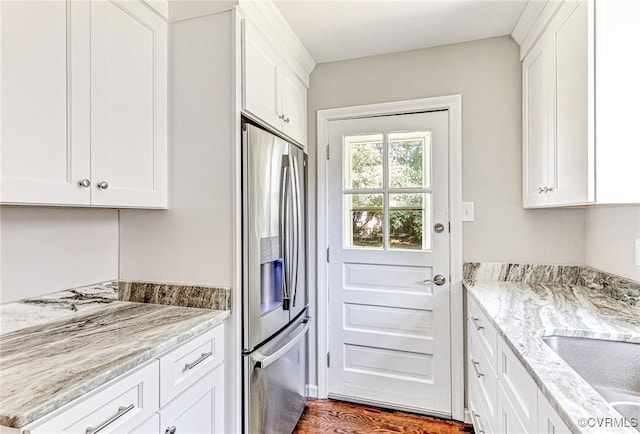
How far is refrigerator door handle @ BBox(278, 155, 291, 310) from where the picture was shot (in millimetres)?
1871

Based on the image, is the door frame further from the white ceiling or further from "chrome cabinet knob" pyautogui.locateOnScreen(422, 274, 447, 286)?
the white ceiling

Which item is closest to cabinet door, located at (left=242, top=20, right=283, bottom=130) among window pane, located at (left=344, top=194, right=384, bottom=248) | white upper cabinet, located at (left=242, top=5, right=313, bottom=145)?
white upper cabinet, located at (left=242, top=5, right=313, bottom=145)

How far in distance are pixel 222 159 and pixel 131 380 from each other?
3.06 feet

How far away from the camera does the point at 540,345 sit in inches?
41.0

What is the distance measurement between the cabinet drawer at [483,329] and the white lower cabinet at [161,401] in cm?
115

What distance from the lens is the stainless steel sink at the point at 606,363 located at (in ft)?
3.61

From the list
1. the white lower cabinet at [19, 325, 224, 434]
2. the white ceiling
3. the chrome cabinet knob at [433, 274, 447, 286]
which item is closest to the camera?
the white lower cabinet at [19, 325, 224, 434]

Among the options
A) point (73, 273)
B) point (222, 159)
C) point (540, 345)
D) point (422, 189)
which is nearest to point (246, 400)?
point (73, 273)

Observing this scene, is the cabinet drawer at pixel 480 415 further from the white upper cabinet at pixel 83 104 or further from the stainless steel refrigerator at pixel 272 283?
the white upper cabinet at pixel 83 104

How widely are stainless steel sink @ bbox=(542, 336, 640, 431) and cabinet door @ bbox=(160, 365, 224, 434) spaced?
1.30 m

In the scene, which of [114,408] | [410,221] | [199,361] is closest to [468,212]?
[410,221]

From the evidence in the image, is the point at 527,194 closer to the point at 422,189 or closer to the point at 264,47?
the point at 422,189

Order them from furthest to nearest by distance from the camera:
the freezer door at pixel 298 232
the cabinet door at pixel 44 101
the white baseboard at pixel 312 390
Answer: the white baseboard at pixel 312 390 < the freezer door at pixel 298 232 < the cabinet door at pixel 44 101

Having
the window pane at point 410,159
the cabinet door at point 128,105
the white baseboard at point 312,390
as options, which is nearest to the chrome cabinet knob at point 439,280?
the window pane at point 410,159
